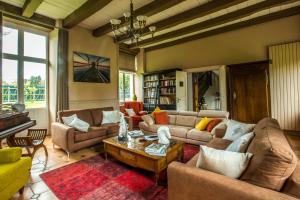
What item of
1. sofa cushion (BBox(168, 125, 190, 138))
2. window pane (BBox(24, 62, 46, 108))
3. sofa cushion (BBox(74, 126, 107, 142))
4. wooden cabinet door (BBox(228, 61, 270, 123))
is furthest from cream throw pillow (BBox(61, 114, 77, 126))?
wooden cabinet door (BBox(228, 61, 270, 123))

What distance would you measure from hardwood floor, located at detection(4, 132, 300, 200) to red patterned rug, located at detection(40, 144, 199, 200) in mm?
83

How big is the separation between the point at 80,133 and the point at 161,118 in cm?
196

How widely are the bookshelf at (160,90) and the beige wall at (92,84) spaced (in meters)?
1.33

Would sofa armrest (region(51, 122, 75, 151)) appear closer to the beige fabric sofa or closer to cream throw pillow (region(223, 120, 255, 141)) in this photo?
the beige fabric sofa

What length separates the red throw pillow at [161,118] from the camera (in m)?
4.17

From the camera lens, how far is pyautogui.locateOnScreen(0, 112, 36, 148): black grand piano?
7.18ft

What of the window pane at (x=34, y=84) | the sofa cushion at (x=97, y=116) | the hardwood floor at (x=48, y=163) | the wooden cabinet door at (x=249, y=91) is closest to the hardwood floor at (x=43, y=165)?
the hardwood floor at (x=48, y=163)

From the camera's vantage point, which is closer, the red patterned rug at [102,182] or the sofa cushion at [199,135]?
the red patterned rug at [102,182]

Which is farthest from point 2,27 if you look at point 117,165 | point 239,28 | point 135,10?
point 239,28

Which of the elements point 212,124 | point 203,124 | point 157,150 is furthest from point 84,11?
point 212,124

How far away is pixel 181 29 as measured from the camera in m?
5.17

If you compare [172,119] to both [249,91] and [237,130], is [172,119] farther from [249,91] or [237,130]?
[249,91]

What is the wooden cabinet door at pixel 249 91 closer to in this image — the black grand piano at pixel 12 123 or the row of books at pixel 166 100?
the row of books at pixel 166 100

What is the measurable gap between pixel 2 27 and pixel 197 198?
4.83 metres
